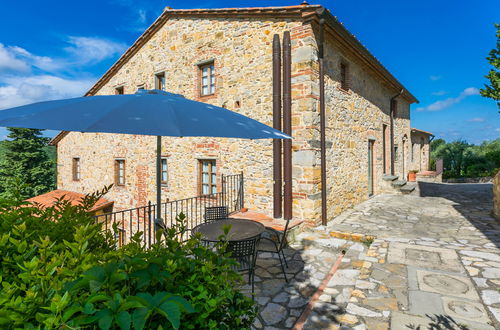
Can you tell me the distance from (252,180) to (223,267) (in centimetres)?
547

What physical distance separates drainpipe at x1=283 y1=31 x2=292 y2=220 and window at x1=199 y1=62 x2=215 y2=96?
9.23ft

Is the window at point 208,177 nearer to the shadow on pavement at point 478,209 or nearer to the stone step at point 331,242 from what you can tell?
the stone step at point 331,242

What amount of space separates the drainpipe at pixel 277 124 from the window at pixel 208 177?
7.97ft

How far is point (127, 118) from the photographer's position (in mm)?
2191

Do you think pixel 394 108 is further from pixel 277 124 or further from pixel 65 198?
pixel 65 198

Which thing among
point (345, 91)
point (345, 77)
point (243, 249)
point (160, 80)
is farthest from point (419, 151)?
point (243, 249)

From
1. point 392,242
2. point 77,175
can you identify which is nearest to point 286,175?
point 392,242

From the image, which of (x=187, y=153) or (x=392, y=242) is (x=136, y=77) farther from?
(x=392, y=242)

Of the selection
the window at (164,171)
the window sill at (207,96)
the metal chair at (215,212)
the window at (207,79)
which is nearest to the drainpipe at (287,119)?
the metal chair at (215,212)

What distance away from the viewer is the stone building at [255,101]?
243 inches

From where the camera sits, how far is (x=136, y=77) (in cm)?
1044

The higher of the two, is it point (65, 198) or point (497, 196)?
point (497, 196)

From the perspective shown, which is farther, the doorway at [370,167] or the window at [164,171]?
the doorway at [370,167]

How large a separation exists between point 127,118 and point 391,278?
12.7 feet
